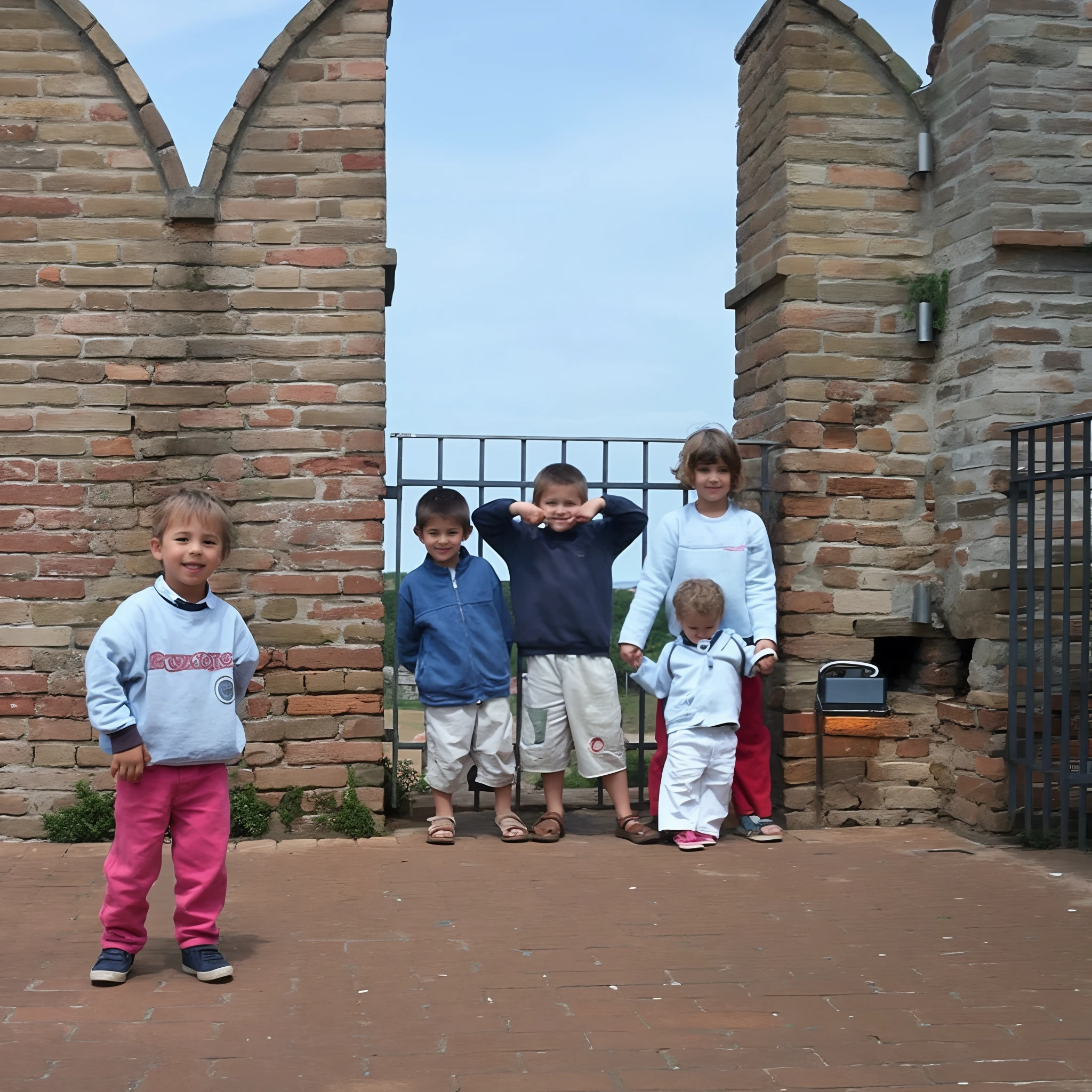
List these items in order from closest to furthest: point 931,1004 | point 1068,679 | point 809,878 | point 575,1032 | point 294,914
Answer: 1. point 575,1032
2. point 931,1004
3. point 294,914
4. point 809,878
5. point 1068,679

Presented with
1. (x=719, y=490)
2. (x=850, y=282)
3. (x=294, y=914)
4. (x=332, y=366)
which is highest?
(x=850, y=282)

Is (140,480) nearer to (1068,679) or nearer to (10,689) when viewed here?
(10,689)

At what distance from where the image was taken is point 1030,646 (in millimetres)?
5488

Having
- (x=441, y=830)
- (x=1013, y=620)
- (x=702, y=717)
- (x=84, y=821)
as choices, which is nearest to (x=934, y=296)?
(x=1013, y=620)

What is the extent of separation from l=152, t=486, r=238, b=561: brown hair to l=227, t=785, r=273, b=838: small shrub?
2077mm

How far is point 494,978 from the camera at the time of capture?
12.2ft

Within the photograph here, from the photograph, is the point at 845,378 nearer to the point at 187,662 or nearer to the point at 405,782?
the point at 405,782

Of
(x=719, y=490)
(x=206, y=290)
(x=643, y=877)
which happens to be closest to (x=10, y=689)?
(x=206, y=290)

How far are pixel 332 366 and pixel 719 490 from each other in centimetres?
182

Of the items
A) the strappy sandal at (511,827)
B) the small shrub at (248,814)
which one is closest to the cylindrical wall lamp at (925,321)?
the strappy sandal at (511,827)

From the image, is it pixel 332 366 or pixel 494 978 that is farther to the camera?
pixel 332 366

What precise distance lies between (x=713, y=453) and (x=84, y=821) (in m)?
3.18

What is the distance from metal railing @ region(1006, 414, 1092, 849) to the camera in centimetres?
545

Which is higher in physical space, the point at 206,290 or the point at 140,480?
the point at 206,290
